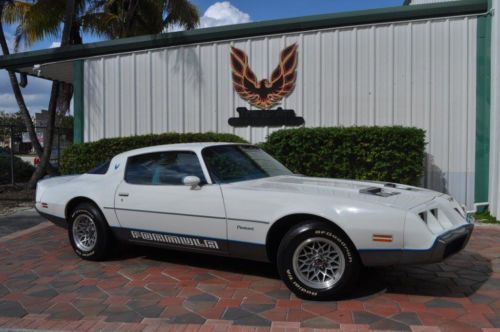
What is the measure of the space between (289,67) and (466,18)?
3357 millimetres

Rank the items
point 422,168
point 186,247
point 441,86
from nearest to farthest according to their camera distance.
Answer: point 186,247, point 422,168, point 441,86

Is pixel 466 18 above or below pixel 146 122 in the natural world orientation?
above

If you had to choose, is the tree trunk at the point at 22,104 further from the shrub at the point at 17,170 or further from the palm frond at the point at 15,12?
the palm frond at the point at 15,12

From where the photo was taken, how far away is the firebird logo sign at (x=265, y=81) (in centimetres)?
1030

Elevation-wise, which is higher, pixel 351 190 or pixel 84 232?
pixel 351 190

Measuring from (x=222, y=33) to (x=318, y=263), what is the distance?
23.2ft

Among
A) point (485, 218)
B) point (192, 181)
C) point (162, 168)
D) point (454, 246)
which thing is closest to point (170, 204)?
point (192, 181)

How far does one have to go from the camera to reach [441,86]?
9.52 meters

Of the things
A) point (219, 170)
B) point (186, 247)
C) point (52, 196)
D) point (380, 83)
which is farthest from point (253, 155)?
point (380, 83)

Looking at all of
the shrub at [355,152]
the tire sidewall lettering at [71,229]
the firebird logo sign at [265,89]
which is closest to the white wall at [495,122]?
the shrub at [355,152]

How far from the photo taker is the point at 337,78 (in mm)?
10055

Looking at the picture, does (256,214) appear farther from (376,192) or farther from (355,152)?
(355,152)

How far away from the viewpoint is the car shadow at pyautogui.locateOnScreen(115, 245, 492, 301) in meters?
4.89

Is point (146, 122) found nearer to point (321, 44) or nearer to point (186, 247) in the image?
point (321, 44)
